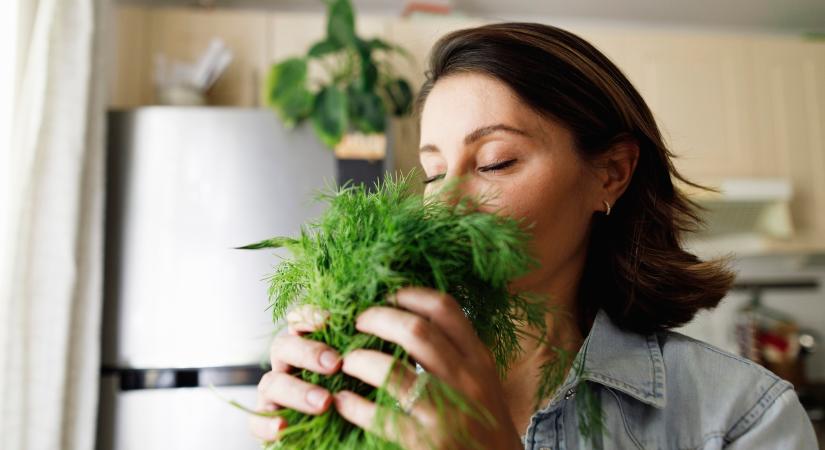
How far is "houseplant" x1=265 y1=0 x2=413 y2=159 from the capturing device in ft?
6.37

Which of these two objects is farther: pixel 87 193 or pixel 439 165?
pixel 87 193

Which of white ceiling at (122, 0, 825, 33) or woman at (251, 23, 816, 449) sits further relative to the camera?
white ceiling at (122, 0, 825, 33)

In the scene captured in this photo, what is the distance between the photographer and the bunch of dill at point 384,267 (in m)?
0.48

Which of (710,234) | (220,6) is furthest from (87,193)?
(710,234)

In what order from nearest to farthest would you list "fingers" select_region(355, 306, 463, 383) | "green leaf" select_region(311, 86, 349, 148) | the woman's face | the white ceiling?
1. "fingers" select_region(355, 306, 463, 383)
2. the woman's face
3. "green leaf" select_region(311, 86, 349, 148)
4. the white ceiling

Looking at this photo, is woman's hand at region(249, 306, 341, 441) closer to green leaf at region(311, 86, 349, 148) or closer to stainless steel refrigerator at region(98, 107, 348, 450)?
stainless steel refrigerator at region(98, 107, 348, 450)

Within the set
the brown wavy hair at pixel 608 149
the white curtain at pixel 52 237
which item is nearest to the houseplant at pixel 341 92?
the white curtain at pixel 52 237

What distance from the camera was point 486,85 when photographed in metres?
0.78

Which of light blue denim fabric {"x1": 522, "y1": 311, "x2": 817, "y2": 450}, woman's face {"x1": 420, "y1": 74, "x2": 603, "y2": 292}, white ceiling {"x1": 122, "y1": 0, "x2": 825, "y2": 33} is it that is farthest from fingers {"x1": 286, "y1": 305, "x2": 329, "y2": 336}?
white ceiling {"x1": 122, "y1": 0, "x2": 825, "y2": 33}

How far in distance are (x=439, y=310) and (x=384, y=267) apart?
0.06m

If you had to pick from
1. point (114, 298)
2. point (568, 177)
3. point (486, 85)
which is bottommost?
point (114, 298)

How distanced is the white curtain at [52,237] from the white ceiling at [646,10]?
121cm

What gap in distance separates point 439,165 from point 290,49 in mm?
1803

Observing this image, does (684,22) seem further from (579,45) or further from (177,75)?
(579,45)
